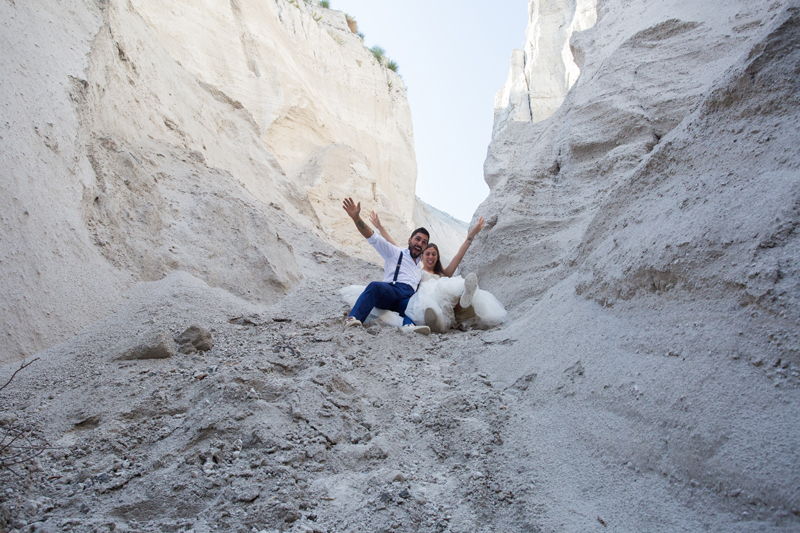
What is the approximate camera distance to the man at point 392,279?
424cm

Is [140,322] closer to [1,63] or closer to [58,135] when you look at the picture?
[58,135]

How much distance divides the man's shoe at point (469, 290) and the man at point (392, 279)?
0.40 metres

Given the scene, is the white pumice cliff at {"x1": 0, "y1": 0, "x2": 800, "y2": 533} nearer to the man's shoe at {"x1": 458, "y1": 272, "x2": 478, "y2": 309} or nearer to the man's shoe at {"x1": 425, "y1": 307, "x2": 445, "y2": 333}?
the man's shoe at {"x1": 425, "y1": 307, "x2": 445, "y2": 333}

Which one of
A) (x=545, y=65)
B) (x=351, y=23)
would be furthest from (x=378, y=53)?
(x=545, y=65)

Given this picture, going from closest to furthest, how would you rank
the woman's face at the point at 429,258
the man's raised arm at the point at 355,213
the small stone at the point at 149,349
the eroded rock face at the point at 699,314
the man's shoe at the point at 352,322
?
the eroded rock face at the point at 699,314, the small stone at the point at 149,349, the man's shoe at the point at 352,322, the man's raised arm at the point at 355,213, the woman's face at the point at 429,258

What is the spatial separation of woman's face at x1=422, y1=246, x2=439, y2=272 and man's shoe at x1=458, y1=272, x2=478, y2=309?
1.06 meters

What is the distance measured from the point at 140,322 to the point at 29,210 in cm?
95

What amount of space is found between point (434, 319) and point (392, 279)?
0.62 metres

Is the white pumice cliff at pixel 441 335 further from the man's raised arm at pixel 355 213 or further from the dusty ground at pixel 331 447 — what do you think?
the man's raised arm at pixel 355 213

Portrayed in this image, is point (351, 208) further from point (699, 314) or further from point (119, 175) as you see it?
point (699, 314)

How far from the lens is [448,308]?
437 centimetres

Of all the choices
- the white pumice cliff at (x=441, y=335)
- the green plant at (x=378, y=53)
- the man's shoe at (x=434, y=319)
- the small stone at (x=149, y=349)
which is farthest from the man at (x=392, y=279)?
the green plant at (x=378, y=53)

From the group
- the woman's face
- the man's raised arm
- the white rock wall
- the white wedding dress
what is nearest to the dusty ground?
the white wedding dress

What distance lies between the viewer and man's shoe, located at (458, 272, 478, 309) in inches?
166
